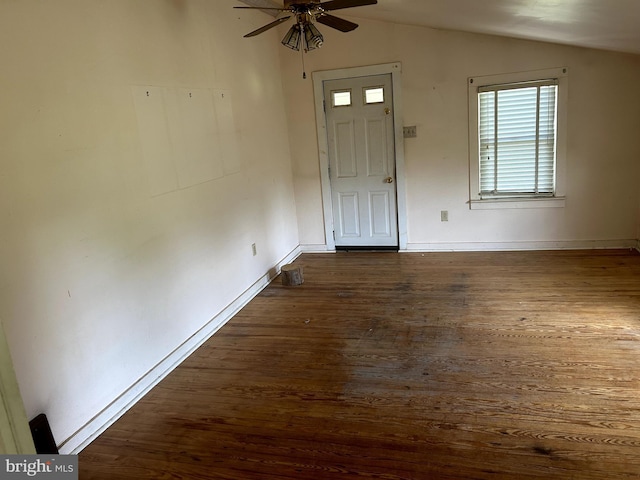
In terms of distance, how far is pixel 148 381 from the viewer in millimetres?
2893

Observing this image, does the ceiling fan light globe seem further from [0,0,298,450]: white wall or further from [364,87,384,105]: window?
[364,87,384,105]: window

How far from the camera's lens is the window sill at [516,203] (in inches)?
195

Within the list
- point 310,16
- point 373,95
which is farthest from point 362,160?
point 310,16

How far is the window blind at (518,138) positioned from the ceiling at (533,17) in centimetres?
56

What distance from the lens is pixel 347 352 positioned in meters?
3.16

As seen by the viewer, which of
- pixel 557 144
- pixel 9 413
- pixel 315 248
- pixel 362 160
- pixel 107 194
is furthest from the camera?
pixel 315 248

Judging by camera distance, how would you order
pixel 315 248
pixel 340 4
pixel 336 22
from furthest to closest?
pixel 315 248, pixel 336 22, pixel 340 4

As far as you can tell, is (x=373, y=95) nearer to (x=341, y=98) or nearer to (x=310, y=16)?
(x=341, y=98)

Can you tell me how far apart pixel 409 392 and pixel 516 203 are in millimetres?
3203

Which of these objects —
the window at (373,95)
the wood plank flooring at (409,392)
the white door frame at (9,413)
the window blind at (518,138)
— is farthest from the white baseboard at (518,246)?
the white door frame at (9,413)

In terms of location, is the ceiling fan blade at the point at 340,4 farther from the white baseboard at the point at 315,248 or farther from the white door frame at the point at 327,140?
the white baseboard at the point at 315,248

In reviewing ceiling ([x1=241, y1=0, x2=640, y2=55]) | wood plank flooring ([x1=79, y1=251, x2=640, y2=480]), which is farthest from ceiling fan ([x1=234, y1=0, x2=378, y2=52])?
wood plank flooring ([x1=79, y1=251, x2=640, y2=480])

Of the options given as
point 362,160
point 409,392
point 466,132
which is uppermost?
point 466,132

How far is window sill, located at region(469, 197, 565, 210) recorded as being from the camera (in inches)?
195
